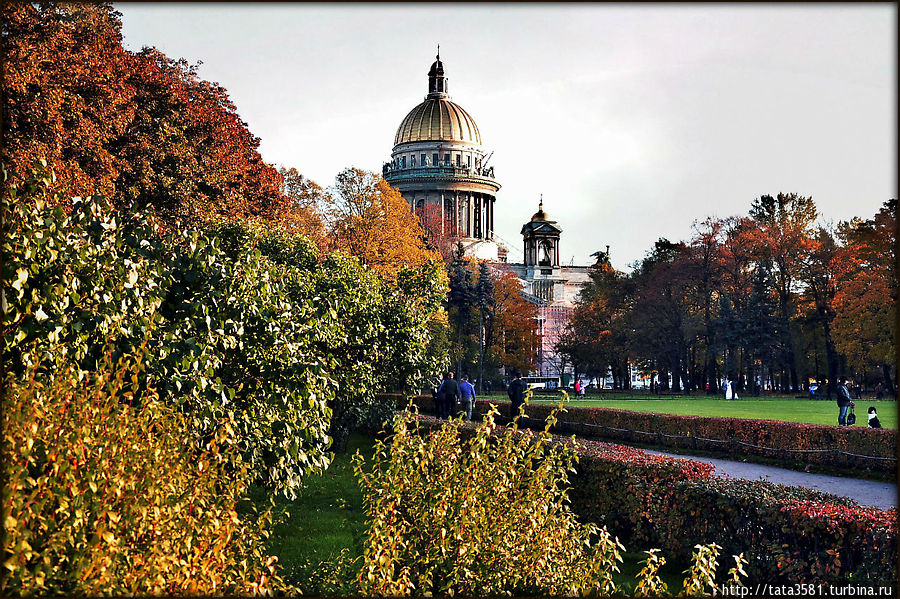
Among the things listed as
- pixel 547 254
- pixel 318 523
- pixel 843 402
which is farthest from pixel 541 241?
pixel 318 523

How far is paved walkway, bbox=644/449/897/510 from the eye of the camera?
13562 millimetres

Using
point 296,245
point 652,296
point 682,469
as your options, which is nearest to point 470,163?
point 652,296

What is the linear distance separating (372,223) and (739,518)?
116ft

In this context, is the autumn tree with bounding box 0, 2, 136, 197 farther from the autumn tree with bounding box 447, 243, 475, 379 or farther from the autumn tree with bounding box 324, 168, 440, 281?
the autumn tree with bounding box 447, 243, 475, 379

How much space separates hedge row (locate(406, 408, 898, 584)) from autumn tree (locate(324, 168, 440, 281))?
92.1ft

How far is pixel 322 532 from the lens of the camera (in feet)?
34.5

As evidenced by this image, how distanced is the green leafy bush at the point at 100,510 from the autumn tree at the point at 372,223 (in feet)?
112

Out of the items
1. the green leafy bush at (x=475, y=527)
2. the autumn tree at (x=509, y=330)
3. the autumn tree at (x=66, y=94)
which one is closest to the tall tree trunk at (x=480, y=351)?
the autumn tree at (x=509, y=330)

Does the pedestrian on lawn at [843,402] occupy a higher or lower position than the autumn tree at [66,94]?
lower

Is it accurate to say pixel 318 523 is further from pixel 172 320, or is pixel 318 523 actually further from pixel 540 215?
pixel 540 215

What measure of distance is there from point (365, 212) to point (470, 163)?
2424 inches

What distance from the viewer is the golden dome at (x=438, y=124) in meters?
104

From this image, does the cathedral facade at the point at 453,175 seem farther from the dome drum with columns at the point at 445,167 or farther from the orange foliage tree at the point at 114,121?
the orange foliage tree at the point at 114,121

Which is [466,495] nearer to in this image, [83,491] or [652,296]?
[83,491]
